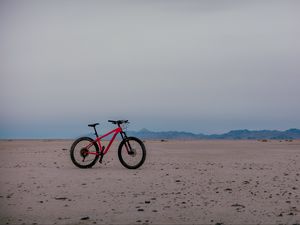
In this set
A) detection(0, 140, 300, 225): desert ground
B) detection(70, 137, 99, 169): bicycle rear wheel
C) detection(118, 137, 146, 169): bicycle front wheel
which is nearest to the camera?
detection(0, 140, 300, 225): desert ground

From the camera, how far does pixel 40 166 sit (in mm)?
16625

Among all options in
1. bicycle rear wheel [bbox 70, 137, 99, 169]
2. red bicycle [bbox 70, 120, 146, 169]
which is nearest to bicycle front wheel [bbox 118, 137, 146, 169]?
red bicycle [bbox 70, 120, 146, 169]

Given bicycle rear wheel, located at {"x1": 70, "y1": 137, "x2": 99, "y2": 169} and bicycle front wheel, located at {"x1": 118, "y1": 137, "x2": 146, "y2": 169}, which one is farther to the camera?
bicycle rear wheel, located at {"x1": 70, "y1": 137, "x2": 99, "y2": 169}

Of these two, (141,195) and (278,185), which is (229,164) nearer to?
(278,185)

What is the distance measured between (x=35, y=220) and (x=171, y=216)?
239 centimetres

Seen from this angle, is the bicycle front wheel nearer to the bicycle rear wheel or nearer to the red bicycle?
the red bicycle

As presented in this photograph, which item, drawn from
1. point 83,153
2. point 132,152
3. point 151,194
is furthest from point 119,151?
point 151,194

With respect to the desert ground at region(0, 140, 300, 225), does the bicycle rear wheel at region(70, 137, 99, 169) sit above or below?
above

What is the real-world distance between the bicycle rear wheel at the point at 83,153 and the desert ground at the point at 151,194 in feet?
1.08

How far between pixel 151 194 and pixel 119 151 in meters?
5.46

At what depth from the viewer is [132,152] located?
16328 mm

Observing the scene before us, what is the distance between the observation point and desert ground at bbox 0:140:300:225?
8.87 metres

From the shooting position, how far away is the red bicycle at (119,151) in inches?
640

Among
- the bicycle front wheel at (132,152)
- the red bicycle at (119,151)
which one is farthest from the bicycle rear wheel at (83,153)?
the bicycle front wheel at (132,152)
